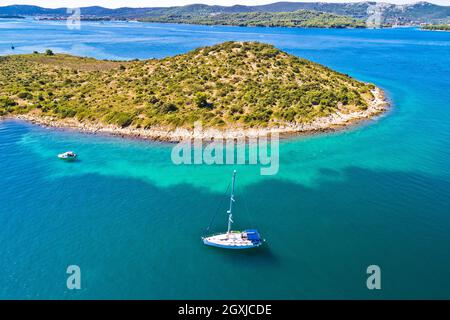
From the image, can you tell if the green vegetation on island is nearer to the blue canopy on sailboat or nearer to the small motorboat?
the small motorboat

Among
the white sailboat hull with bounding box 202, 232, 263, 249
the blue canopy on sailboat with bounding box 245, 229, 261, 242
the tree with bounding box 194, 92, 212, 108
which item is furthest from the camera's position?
the tree with bounding box 194, 92, 212, 108

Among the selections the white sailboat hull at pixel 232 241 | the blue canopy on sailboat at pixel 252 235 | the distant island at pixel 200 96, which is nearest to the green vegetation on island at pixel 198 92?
the distant island at pixel 200 96

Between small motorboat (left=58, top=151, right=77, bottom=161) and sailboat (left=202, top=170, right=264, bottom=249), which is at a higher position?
small motorboat (left=58, top=151, right=77, bottom=161)

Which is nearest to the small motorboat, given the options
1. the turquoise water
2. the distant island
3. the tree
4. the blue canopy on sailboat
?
the turquoise water

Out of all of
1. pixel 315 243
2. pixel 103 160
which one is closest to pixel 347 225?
pixel 315 243
